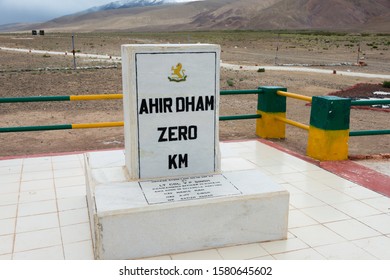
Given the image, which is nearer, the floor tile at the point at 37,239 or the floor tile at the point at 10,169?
the floor tile at the point at 37,239

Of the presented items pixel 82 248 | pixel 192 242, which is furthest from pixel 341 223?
pixel 82 248

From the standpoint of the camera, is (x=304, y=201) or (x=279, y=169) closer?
(x=304, y=201)

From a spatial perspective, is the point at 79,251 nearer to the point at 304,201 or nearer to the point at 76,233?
the point at 76,233

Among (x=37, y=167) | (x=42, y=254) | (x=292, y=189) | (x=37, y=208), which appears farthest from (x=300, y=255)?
(x=37, y=167)

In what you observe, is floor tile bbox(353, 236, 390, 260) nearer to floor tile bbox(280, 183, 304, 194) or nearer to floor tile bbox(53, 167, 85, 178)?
floor tile bbox(280, 183, 304, 194)

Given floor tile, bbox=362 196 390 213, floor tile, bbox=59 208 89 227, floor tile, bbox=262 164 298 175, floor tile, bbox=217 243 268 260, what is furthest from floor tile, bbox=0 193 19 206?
floor tile, bbox=362 196 390 213

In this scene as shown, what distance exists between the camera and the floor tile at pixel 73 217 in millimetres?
4914

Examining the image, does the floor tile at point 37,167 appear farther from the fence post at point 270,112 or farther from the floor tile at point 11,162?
the fence post at point 270,112

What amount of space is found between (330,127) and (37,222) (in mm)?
4403

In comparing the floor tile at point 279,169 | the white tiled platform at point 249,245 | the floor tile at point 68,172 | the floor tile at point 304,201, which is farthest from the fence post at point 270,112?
→ the floor tile at point 68,172

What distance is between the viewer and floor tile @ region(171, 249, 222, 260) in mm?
4184

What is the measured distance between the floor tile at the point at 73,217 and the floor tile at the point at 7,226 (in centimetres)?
49

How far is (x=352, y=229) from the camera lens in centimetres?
476
